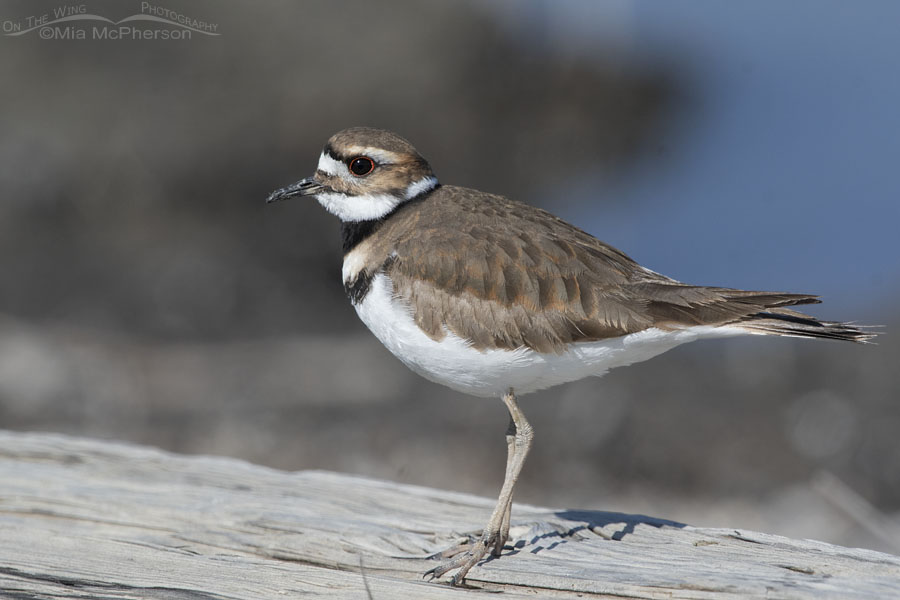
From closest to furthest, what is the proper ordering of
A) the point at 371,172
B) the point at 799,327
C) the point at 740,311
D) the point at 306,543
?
1. the point at 799,327
2. the point at 740,311
3. the point at 306,543
4. the point at 371,172

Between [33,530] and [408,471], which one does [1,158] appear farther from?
[33,530]

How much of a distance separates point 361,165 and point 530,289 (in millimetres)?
1189

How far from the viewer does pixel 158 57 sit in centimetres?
1786

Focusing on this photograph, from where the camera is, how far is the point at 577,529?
4.60m

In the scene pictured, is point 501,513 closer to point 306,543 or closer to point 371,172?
point 306,543

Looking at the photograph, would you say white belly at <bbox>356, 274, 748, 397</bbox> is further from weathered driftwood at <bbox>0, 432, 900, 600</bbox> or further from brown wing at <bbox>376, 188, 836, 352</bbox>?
weathered driftwood at <bbox>0, 432, 900, 600</bbox>

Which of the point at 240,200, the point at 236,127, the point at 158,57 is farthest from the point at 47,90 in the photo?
the point at 240,200

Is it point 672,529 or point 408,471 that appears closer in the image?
point 672,529

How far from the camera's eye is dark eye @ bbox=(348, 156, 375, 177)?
4902mm

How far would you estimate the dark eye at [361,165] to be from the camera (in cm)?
490

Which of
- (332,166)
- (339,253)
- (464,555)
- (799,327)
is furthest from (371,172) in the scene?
(339,253)

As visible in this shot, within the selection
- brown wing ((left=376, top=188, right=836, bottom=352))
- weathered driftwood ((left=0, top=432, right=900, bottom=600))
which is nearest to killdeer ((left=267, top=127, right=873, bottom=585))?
brown wing ((left=376, top=188, right=836, bottom=352))

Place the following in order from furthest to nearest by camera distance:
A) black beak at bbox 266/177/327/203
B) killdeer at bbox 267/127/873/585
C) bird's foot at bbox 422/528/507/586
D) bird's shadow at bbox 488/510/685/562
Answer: black beak at bbox 266/177/327/203 → bird's shadow at bbox 488/510/685/562 → killdeer at bbox 267/127/873/585 → bird's foot at bbox 422/528/507/586

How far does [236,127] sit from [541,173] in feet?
21.3
